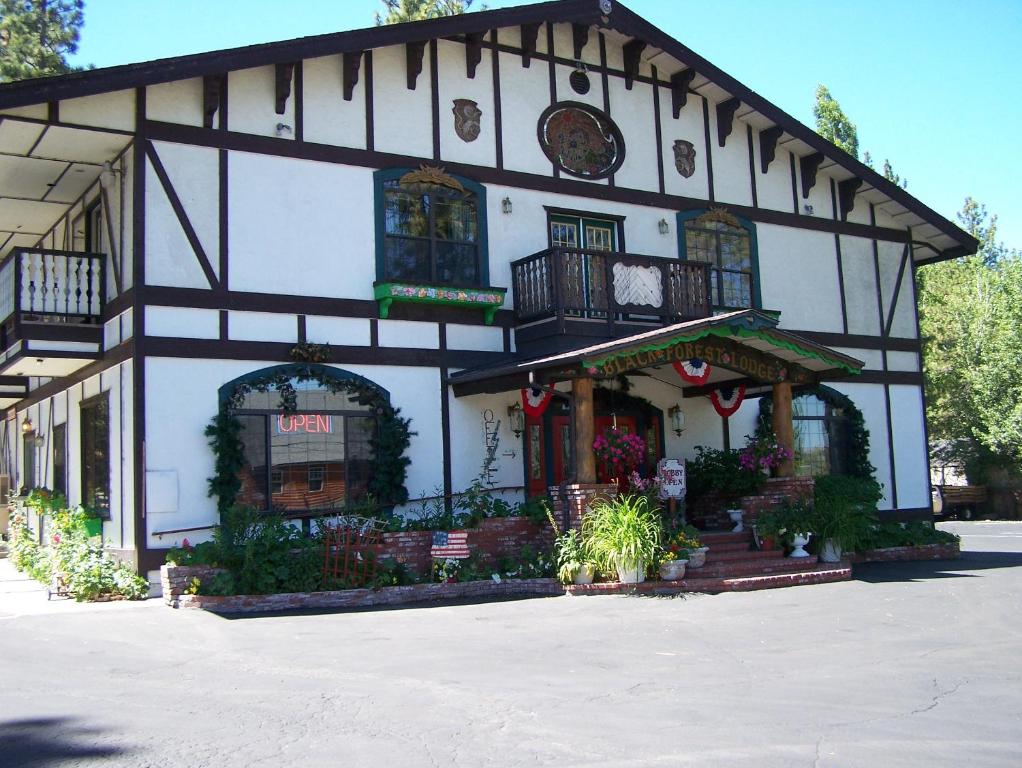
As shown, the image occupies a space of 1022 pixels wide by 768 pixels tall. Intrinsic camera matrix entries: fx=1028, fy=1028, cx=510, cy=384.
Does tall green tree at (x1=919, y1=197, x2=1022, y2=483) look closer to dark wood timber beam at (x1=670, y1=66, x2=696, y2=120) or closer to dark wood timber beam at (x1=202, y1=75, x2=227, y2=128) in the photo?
dark wood timber beam at (x1=670, y1=66, x2=696, y2=120)

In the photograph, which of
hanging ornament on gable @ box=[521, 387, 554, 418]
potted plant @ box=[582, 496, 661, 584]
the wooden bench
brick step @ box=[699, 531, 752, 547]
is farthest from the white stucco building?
the wooden bench

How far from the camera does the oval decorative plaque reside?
18469 mm

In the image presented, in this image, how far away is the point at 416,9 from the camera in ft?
117

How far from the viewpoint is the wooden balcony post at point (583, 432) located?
15.0 m

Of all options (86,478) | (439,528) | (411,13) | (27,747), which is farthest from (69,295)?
(411,13)

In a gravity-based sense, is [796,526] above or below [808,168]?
below

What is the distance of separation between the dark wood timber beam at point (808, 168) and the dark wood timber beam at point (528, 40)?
6482 millimetres

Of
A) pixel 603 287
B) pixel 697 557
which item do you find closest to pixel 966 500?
pixel 603 287

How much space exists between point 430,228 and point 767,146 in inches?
311

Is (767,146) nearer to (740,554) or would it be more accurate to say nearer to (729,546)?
(729,546)

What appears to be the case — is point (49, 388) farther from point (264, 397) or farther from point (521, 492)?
point (521, 492)

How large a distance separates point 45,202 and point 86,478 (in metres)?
5.00

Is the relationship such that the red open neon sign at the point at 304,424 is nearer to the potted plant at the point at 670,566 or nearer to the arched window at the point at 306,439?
the arched window at the point at 306,439

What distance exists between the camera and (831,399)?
69.2 feet
